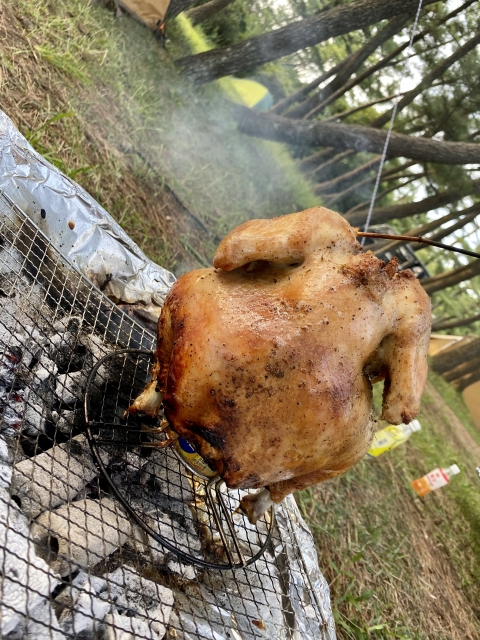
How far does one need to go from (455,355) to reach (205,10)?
9.10 meters

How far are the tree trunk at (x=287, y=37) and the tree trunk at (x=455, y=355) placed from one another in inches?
297

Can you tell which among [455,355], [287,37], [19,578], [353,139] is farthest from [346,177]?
[19,578]

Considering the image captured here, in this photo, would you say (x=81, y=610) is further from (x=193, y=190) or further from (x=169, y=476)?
(x=193, y=190)

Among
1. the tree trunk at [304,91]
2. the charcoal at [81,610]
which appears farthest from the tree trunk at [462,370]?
the charcoal at [81,610]

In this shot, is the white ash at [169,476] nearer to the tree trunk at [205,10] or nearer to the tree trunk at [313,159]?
the tree trunk at [205,10]

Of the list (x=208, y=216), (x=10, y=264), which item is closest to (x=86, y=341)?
(x=10, y=264)

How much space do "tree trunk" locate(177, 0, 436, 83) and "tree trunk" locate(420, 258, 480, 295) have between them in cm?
505

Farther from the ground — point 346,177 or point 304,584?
point 304,584

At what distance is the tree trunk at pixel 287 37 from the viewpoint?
5.83 meters

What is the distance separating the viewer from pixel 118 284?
282 centimetres

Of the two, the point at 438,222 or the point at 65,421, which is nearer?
the point at 65,421

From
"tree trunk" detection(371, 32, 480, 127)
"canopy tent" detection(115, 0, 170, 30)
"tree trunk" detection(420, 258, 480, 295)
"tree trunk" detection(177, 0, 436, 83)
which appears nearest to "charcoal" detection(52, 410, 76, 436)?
"canopy tent" detection(115, 0, 170, 30)

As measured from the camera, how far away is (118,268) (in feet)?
9.31

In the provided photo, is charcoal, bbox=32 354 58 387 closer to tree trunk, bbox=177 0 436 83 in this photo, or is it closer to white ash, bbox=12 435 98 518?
white ash, bbox=12 435 98 518
